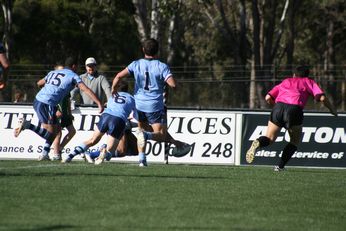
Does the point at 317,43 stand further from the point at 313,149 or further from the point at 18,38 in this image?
the point at 313,149

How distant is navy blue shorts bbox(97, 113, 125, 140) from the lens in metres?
14.7

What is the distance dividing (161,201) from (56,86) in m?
6.37

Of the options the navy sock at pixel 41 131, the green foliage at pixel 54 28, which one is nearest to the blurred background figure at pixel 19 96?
the navy sock at pixel 41 131

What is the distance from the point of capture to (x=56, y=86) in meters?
15.6

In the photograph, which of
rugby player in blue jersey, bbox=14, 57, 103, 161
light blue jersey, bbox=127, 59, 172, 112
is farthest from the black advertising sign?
light blue jersey, bbox=127, 59, 172, 112

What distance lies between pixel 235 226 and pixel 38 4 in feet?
149

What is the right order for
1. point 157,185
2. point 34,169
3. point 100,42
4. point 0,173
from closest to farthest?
point 157,185
point 0,173
point 34,169
point 100,42

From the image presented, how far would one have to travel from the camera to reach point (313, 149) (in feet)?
63.9

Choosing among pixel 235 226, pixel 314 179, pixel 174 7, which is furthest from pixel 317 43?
pixel 235 226

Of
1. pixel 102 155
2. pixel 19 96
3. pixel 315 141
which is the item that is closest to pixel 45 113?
pixel 102 155

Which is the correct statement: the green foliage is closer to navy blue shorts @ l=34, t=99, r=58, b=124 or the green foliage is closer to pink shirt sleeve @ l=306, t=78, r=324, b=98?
navy blue shorts @ l=34, t=99, r=58, b=124

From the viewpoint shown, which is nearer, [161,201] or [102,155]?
[161,201]

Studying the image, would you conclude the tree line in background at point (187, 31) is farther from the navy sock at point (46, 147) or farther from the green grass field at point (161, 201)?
the green grass field at point (161, 201)

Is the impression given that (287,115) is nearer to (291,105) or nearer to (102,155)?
(291,105)
